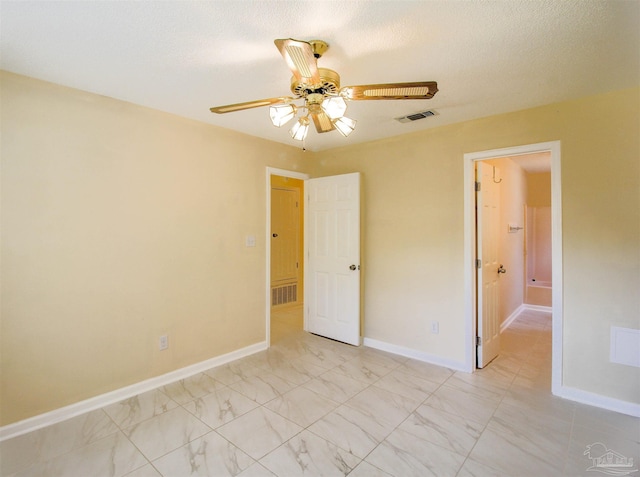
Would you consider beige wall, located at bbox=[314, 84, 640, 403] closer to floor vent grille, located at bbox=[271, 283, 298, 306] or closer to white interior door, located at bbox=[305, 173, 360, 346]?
white interior door, located at bbox=[305, 173, 360, 346]

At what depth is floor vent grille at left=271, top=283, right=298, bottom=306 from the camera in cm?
535

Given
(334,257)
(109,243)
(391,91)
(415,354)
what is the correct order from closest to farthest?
(391,91)
(109,243)
(415,354)
(334,257)

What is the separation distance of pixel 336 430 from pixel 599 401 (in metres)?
2.04

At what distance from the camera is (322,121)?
6.28ft

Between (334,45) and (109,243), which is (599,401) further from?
(109,243)

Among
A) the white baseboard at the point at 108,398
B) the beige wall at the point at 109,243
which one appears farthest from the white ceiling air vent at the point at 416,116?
the white baseboard at the point at 108,398

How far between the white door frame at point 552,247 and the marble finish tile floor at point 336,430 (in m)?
0.27

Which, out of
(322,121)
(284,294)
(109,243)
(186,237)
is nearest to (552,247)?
(322,121)

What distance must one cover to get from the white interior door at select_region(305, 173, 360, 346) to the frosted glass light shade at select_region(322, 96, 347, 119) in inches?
79.4

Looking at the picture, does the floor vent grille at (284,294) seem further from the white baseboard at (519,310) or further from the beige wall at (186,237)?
the white baseboard at (519,310)

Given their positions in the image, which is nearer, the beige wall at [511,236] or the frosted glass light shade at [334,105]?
the frosted glass light shade at [334,105]

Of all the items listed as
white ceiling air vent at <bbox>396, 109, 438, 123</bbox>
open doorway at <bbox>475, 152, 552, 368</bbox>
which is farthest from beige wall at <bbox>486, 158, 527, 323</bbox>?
white ceiling air vent at <bbox>396, 109, 438, 123</bbox>

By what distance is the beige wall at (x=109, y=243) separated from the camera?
2.11 meters

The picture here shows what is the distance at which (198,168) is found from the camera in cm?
304
